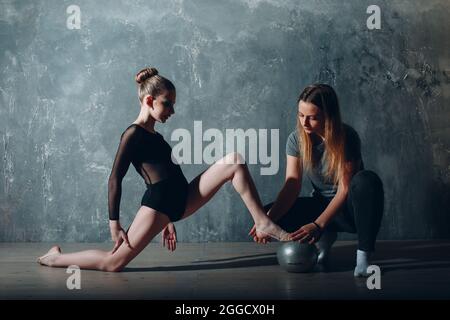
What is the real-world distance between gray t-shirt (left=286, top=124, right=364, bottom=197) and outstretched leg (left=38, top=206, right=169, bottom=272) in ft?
2.87

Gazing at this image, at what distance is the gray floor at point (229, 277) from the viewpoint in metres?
3.36

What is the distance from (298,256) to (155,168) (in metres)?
0.94

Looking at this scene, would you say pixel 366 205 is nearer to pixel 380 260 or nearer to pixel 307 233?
pixel 307 233

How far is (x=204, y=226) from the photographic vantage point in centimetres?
539

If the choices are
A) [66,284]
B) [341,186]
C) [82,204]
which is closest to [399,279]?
[341,186]

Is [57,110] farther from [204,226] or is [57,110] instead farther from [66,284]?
[66,284]

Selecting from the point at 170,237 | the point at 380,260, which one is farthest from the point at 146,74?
the point at 380,260

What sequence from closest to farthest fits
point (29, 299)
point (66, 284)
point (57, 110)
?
point (29, 299) → point (66, 284) → point (57, 110)

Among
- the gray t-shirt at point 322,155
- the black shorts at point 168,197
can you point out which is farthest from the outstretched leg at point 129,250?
the gray t-shirt at point 322,155

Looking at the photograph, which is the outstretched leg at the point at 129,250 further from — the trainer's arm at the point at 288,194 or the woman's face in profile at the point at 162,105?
the trainer's arm at the point at 288,194

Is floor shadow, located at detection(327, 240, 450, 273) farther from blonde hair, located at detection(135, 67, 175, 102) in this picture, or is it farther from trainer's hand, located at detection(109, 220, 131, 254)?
blonde hair, located at detection(135, 67, 175, 102)

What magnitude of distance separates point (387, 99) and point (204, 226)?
5.61 feet

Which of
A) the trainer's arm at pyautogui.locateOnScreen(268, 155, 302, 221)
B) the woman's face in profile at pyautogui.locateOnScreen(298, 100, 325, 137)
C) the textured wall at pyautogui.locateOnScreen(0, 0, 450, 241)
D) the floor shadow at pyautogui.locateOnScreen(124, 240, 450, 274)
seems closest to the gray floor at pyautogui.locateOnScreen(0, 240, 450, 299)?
the floor shadow at pyautogui.locateOnScreen(124, 240, 450, 274)

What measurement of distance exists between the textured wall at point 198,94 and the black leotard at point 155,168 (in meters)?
1.39
